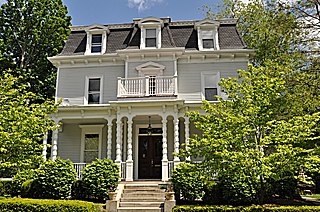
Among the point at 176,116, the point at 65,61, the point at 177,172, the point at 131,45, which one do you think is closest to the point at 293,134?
the point at 177,172

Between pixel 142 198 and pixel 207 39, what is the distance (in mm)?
10163

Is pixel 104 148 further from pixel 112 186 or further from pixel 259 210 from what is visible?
pixel 259 210

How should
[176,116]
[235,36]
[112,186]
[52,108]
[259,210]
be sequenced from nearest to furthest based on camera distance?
[259,210]
[52,108]
[112,186]
[176,116]
[235,36]

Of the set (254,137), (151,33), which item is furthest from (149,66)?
(254,137)

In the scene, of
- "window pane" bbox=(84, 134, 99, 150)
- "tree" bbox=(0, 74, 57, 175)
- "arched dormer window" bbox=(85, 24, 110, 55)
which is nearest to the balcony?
"window pane" bbox=(84, 134, 99, 150)

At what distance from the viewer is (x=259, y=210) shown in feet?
30.5

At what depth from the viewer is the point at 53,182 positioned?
1252 centimetres

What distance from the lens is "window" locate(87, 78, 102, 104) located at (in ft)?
57.1

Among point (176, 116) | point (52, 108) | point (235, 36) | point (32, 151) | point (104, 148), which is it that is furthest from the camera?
point (235, 36)

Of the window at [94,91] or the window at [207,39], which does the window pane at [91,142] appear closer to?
the window at [94,91]

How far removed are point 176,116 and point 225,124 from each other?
17.5 ft

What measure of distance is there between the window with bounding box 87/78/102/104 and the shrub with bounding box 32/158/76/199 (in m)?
5.33

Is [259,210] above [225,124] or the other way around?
the other way around

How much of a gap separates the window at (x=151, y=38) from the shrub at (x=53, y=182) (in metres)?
8.67
